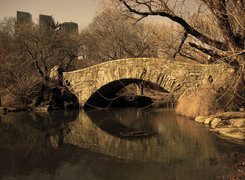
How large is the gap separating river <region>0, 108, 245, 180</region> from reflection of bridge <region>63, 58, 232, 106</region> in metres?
2.41

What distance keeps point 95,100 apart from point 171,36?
8.36 m

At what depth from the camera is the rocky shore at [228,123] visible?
10498mm

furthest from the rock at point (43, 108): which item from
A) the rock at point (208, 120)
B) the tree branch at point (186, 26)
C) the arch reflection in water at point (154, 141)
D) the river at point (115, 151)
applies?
the tree branch at point (186, 26)

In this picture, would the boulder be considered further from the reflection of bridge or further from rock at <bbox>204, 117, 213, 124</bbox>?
the reflection of bridge

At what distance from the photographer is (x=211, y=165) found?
7629 mm

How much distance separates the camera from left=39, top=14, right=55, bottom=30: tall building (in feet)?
89.5

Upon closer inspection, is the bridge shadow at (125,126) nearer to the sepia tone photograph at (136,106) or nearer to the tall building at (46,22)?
the sepia tone photograph at (136,106)

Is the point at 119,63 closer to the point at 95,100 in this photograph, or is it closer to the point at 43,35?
the point at 95,100

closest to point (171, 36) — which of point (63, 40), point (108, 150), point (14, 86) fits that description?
point (108, 150)

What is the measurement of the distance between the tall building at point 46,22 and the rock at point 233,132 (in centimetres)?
1858

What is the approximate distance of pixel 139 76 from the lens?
1800 cm

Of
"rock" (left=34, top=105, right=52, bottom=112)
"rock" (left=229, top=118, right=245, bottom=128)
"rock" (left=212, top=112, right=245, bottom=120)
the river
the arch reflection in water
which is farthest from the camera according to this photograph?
"rock" (left=34, top=105, right=52, bottom=112)

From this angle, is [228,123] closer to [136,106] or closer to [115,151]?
[115,151]

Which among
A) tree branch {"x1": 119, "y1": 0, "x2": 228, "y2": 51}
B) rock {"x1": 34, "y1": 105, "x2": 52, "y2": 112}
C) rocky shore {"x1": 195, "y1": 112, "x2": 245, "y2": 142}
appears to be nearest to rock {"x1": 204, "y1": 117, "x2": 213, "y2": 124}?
rocky shore {"x1": 195, "y1": 112, "x2": 245, "y2": 142}
